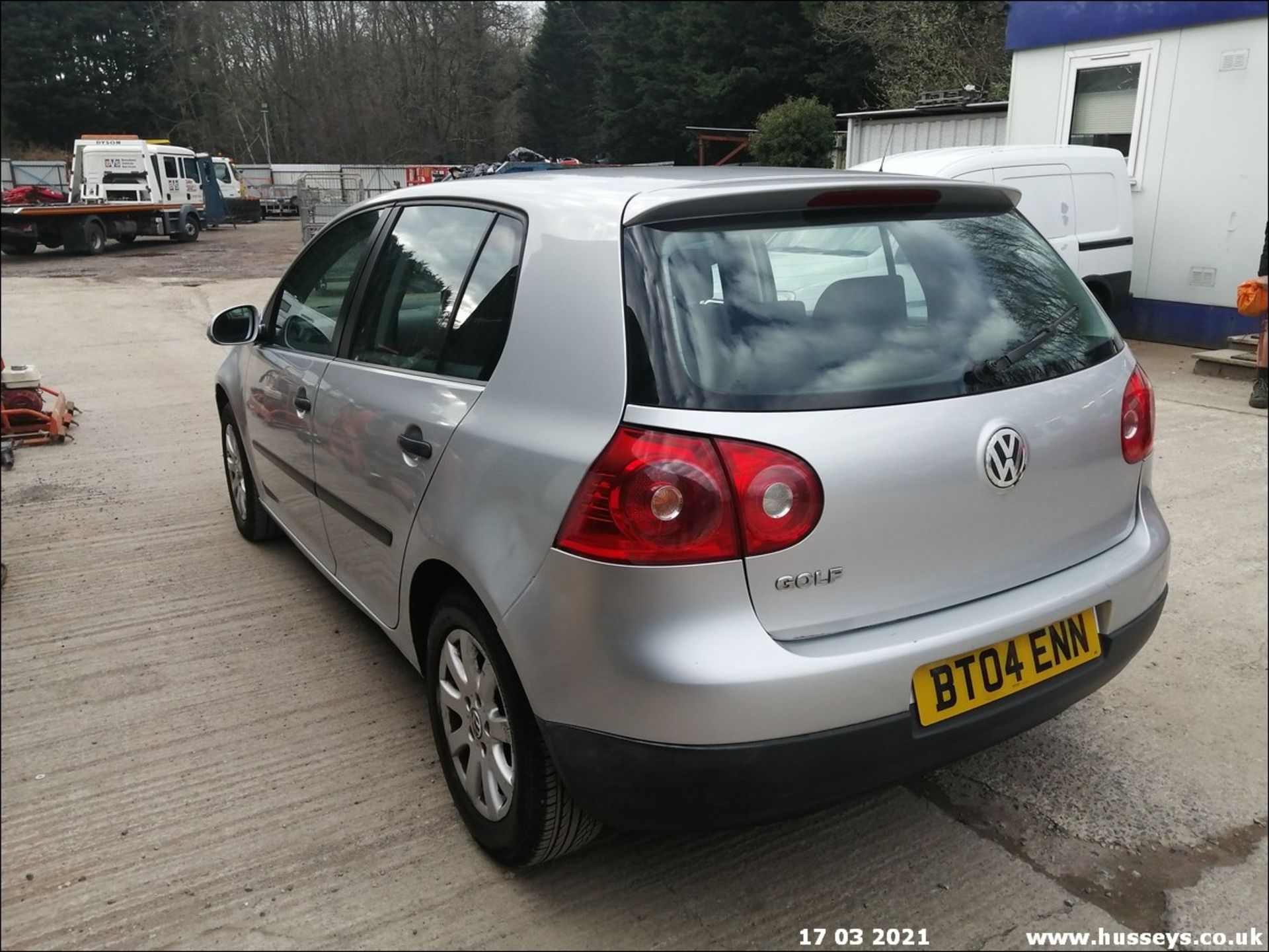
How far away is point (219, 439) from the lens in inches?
267

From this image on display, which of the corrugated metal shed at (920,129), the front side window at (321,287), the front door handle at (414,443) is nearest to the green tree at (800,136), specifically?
the corrugated metal shed at (920,129)

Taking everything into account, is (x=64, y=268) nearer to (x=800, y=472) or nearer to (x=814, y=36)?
(x=814, y=36)

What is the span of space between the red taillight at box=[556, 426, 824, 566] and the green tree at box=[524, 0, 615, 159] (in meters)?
52.8

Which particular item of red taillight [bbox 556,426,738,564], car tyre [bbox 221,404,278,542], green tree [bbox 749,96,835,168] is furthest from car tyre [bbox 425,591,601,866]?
green tree [bbox 749,96,835,168]

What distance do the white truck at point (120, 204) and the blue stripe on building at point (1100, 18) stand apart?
736 inches

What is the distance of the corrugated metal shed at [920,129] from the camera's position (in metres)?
12.6

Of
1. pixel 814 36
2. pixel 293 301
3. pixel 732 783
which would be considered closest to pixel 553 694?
pixel 732 783

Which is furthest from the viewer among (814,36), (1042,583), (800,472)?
(814,36)

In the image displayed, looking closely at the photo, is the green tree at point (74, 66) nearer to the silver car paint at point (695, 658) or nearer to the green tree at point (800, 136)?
the silver car paint at point (695, 658)

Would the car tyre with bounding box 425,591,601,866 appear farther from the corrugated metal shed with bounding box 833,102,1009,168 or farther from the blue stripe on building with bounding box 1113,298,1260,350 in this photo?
the corrugated metal shed with bounding box 833,102,1009,168

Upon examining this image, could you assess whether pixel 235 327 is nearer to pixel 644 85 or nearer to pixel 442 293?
pixel 442 293

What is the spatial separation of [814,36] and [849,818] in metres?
28.9

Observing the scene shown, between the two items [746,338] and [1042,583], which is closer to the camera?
[746,338]

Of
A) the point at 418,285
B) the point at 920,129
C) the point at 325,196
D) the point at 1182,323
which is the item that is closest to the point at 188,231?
the point at 325,196
